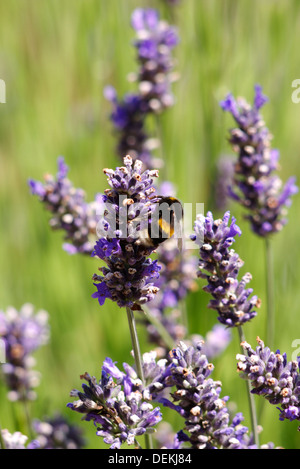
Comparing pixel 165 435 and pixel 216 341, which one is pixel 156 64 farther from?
pixel 165 435

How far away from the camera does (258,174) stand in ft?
6.11

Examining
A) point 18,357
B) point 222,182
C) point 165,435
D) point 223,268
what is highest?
point 222,182

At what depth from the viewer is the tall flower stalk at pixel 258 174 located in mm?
1835

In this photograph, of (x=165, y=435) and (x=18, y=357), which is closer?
(x=18, y=357)

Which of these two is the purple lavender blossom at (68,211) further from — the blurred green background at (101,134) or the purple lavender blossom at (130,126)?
the blurred green background at (101,134)

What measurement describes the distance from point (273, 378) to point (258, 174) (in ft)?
2.88

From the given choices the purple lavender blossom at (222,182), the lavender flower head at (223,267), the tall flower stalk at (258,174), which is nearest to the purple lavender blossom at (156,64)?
the purple lavender blossom at (222,182)

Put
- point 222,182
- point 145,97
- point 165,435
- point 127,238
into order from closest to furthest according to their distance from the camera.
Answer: point 127,238, point 165,435, point 145,97, point 222,182

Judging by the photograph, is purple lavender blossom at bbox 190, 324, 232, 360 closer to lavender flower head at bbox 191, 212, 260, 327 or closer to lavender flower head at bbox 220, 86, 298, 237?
lavender flower head at bbox 220, 86, 298, 237

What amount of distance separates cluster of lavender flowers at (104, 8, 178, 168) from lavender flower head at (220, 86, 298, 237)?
60cm

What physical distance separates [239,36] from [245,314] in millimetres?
2016

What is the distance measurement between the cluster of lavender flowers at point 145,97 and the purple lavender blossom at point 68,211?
660 mm

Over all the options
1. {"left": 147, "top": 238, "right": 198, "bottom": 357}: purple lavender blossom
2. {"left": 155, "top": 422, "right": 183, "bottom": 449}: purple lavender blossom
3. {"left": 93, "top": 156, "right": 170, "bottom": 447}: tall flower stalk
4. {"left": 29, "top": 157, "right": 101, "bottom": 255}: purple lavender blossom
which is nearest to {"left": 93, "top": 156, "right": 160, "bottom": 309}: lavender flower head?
{"left": 93, "top": 156, "right": 170, "bottom": 447}: tall flower stalk

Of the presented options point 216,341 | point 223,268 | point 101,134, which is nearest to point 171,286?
point 216,341
